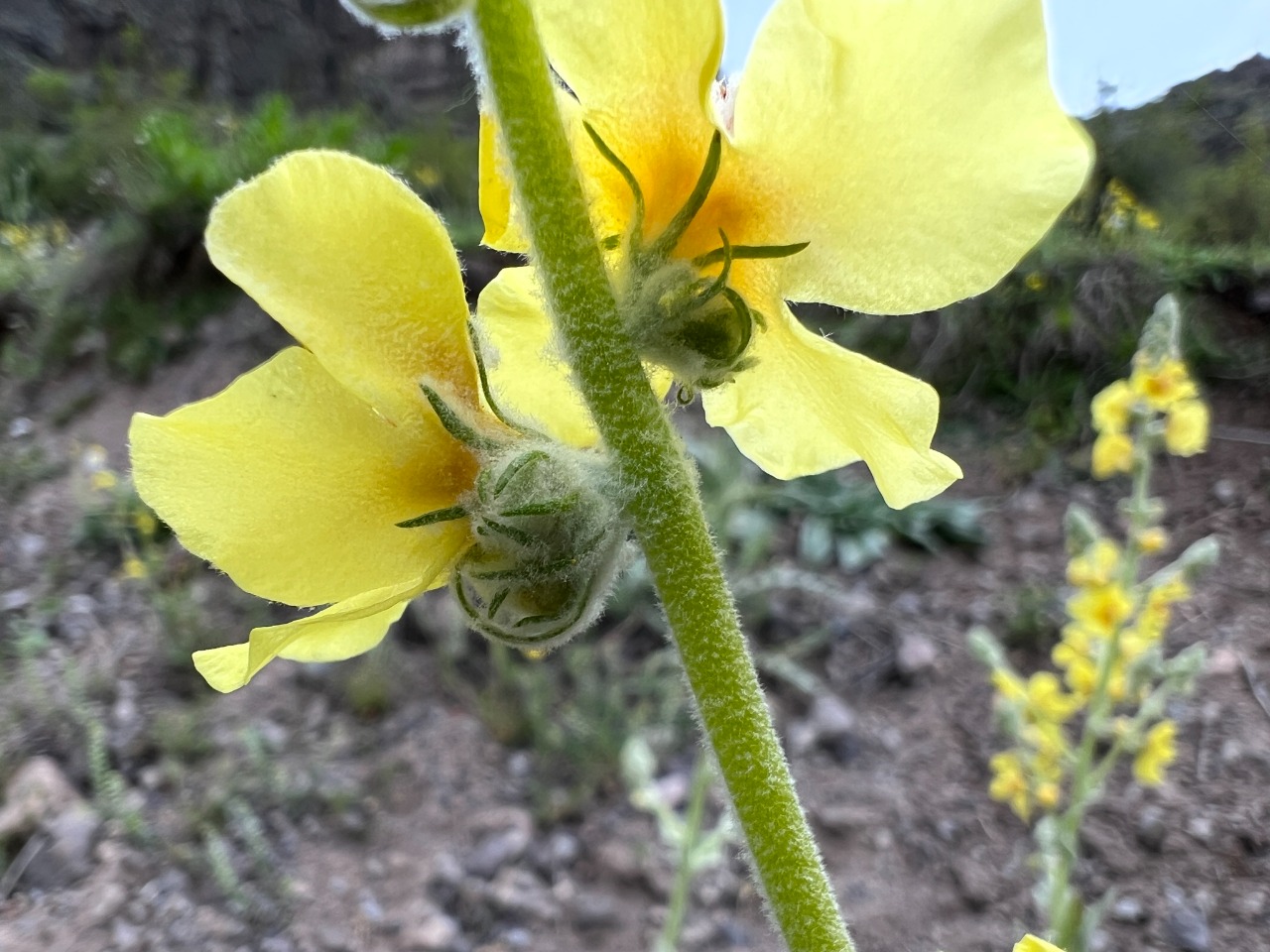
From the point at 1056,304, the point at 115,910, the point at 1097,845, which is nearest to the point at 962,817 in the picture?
the point at 1097,845

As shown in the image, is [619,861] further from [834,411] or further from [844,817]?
[834,411]

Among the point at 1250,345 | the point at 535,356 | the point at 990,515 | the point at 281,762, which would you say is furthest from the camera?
the point at 1250,345

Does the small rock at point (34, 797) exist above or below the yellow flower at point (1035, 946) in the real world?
below

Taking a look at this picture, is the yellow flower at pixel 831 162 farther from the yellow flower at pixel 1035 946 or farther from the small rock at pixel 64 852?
the small rock at pixel 64 852

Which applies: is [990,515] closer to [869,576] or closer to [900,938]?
[869,576]

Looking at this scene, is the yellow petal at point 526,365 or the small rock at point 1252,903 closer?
the yellow petal at point 526,365

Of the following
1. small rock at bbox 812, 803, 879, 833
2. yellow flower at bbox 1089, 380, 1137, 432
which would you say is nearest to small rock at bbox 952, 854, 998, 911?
small rock at bbox 812, 803, 879, 833

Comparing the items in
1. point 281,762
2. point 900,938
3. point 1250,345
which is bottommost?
point 281,762

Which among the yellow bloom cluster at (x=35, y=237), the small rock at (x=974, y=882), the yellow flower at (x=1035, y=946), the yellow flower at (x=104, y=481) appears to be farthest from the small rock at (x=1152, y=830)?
the yellow bloom cluster at (x=35, y=237)
